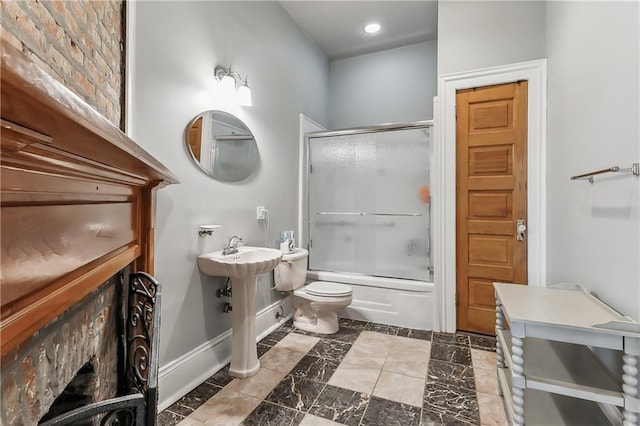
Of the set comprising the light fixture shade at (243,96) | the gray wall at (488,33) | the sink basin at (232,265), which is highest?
the gray wall at (488,33)

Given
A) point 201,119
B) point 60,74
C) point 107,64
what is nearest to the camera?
point 60,74

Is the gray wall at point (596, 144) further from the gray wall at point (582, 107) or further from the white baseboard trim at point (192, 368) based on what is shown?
the white baseboard trim at point (192, 368)

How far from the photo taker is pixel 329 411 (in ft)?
5.43

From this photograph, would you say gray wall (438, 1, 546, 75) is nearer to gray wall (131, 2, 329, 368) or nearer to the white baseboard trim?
gray wall (131, 2, 329, 368)

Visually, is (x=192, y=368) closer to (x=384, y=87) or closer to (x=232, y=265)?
(x=232, y=265)

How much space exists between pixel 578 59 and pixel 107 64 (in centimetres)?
252

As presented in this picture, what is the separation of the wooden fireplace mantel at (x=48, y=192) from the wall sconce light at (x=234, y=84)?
4.64 feet

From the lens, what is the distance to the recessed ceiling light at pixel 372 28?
3275 mm

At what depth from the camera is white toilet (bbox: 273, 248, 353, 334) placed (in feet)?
8.65

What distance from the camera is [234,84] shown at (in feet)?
7.18

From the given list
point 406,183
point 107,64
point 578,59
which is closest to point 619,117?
point 578,59

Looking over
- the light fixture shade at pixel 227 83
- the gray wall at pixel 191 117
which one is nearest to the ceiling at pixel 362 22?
the gray wall at pixel 191 117

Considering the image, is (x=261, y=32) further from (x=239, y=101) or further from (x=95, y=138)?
(x=95, y=138)

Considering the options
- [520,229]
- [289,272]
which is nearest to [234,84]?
[289,272]
